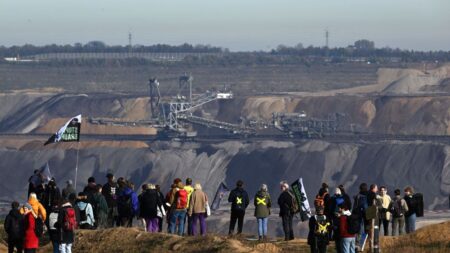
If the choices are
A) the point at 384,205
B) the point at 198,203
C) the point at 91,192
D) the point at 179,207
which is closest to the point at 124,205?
the point at 91,192

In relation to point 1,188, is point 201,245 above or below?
above

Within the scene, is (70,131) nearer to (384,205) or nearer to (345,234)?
(384,205)

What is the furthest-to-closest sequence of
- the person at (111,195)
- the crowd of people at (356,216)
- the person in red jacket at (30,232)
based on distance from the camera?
the person at (111,195) < the person in red jacket at (30,232) < the crowd of people at (356,216)

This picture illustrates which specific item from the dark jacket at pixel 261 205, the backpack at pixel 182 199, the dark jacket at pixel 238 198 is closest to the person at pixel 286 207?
the dark jacket at pixel 261 205

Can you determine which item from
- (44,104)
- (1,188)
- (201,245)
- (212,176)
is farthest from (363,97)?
(201,245)

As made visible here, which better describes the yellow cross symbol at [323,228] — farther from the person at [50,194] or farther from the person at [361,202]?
the person at [50,194]

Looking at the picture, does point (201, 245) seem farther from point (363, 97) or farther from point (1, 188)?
point (363, 97)
